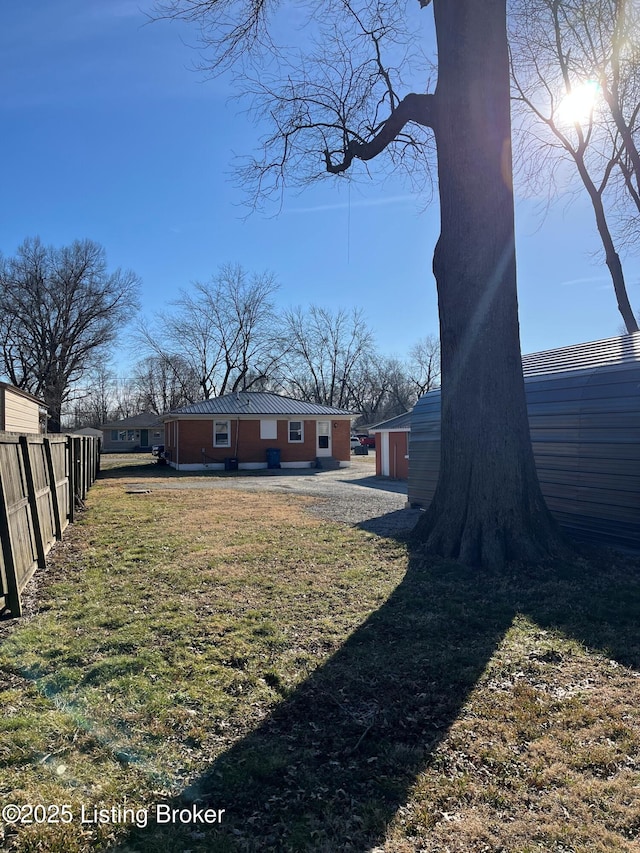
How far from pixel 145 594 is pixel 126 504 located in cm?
776

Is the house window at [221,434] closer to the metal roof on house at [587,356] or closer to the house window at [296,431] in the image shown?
A: the house window at [296,431]

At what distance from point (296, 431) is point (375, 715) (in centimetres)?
2381

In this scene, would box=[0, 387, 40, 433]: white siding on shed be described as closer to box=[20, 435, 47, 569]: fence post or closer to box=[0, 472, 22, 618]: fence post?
box=[20, 435, 47, 569]: fence post

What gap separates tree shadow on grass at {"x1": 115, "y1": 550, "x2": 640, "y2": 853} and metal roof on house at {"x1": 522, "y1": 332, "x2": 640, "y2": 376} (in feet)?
11.9

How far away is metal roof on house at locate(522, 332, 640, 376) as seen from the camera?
25.7 ft

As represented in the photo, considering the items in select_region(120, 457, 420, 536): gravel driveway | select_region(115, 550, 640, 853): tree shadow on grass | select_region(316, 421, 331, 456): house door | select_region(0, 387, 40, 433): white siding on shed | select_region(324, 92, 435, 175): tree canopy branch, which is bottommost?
select_region(120, 457, 420, 536): gravel driveway

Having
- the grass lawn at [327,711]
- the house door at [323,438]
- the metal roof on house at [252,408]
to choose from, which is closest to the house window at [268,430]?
the metal roof on house at [252,408]

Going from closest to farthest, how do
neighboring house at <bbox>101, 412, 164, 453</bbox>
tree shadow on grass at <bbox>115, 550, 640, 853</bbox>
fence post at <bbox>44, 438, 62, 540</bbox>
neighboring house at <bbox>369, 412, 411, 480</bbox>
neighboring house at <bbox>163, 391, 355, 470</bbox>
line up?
tree shadow on grass at <bbox>115, 550, 640, 853</bbox>, fence post at <bbox>44, 438, 62, 540</bbox>, neighboring house at <bbox>369, 412, 411, 480</bbox>, neighboring house at <bbox>163, 391, 355, 470</bbox>, neighboring house at <bbox>101, 412, 164, 453</bbox>

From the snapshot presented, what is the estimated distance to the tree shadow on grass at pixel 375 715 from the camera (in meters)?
2.21

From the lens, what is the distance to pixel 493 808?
231 cm

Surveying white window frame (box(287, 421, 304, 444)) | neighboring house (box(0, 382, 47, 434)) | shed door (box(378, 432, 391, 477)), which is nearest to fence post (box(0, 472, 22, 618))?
neighboring house (box(0, 382, 47, 434))

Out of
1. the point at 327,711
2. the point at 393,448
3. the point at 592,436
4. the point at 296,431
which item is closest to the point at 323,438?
the point at 296,431

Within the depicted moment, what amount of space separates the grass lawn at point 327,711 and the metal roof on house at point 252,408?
64.6ft

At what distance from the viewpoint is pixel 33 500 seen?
5977 mm
